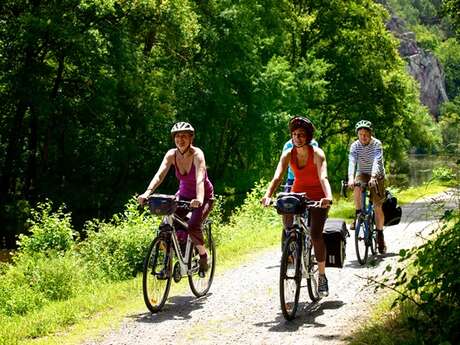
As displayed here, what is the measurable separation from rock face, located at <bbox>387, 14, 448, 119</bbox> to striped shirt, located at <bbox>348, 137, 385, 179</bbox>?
494ft

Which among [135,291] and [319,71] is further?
[319,71]

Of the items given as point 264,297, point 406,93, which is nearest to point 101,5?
point 264,297

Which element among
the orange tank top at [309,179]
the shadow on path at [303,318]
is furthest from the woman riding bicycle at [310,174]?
the shadow on path at [303,318]

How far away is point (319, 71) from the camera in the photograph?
32.5 m

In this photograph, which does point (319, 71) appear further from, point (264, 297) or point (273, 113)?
point (264, 297)

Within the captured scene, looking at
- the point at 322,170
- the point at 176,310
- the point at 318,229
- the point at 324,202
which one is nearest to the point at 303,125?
the point at 322,170

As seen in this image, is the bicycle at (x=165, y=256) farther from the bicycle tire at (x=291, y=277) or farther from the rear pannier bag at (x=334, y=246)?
the rear pannier bag at (x=334, y=246)

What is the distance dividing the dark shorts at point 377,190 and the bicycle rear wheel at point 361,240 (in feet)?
1.63

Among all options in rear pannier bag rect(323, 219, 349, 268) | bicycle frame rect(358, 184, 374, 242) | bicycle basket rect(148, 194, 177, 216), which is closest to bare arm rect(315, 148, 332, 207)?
rear pannier bag rect(323, 219, 349, 268)

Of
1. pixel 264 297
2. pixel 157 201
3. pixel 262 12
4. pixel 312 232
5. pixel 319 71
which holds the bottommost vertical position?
pixel 264 297

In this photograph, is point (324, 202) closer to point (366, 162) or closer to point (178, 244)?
point (178, 244)

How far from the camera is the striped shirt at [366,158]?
10.1 meters

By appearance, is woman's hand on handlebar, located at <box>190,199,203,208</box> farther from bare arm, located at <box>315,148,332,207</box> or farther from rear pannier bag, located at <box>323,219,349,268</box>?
rear pannier bag, located at <box>323,219,349,268</box>

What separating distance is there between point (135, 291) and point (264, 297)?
184 centimetres
